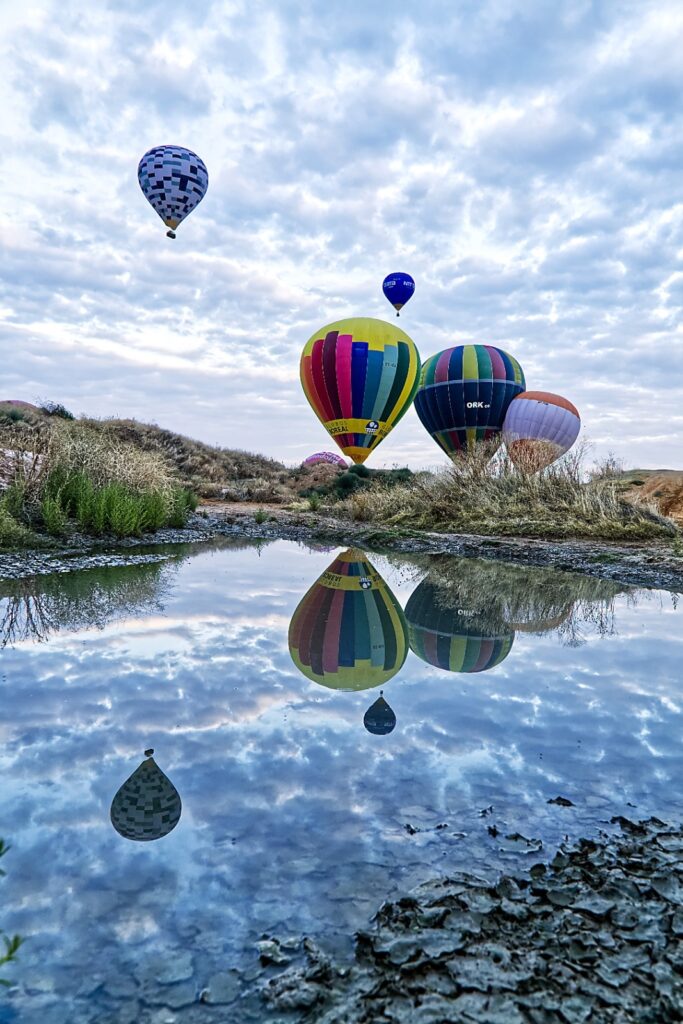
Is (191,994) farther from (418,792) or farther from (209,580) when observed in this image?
(209,580)

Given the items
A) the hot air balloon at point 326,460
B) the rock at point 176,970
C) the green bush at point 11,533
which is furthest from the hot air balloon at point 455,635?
the hot air balloon at point 326,460

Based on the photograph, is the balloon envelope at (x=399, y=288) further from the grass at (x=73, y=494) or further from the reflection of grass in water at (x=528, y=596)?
the reflection of grass in water at (x=528, y=596)

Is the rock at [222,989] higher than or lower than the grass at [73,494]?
lower

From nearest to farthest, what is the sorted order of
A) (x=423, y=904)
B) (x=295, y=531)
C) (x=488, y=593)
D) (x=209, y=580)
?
1. (x=423, y=904)
2. (x=488, y=593)
3. (x=209, y=580)
4. (x=295, y=531)

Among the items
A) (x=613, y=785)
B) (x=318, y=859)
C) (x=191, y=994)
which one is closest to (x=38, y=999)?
(x=191, y=994)

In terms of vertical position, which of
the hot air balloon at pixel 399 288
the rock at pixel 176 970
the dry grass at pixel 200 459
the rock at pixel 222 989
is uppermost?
the hot air balloon at pixel 399 288

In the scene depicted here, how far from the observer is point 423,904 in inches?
85.9

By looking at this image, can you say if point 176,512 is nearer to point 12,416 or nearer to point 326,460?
point 12,416

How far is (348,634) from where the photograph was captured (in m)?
6.13

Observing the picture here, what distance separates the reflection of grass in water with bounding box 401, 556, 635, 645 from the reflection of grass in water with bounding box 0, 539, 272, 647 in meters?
3.59

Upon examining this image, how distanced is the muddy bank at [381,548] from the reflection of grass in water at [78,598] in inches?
24.0

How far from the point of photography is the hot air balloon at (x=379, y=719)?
150 inches

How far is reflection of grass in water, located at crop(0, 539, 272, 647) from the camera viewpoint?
6.03 m

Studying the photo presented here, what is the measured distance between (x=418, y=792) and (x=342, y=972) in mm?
1230
